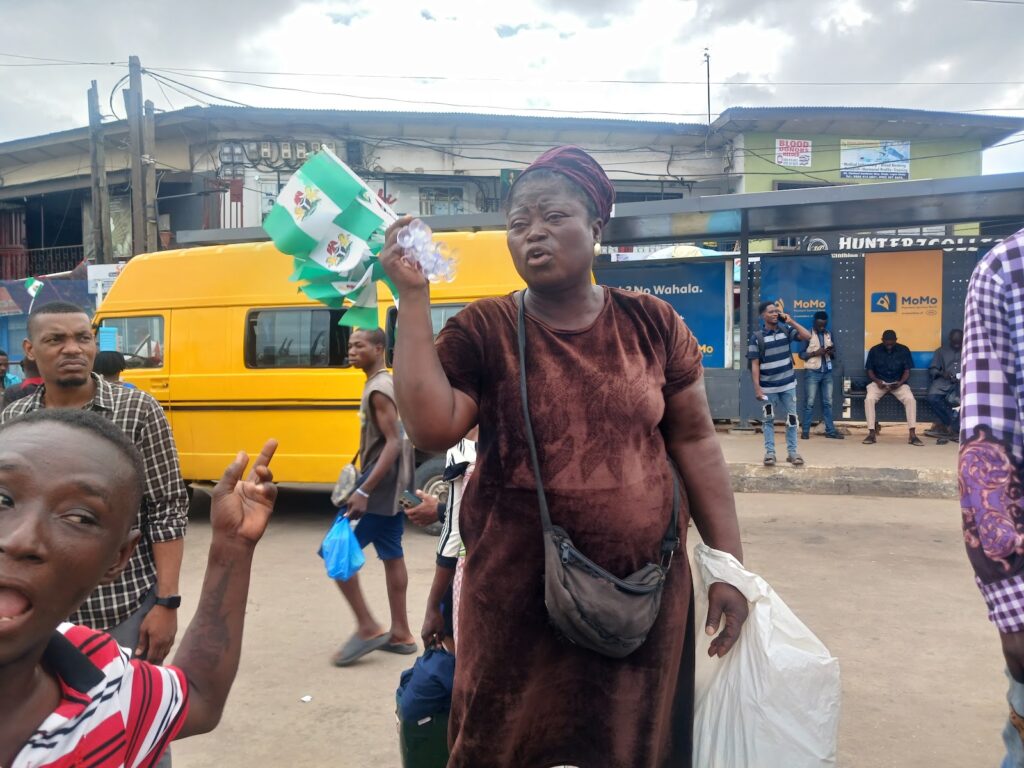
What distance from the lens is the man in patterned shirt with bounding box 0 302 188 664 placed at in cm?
235

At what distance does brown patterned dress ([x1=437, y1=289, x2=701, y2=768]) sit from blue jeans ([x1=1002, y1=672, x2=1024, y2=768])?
684 millimetres

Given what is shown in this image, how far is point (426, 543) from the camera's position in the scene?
6.54 metres

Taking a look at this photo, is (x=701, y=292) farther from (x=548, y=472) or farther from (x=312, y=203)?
(x=548, y=472)

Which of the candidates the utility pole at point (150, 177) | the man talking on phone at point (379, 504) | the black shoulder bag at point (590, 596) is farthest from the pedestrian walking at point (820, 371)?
the utility pole at point (150, 177)

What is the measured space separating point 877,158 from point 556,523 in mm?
20124

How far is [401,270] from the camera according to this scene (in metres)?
1.67

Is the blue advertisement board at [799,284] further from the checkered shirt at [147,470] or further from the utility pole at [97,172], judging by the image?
the utility pole at [97,172]

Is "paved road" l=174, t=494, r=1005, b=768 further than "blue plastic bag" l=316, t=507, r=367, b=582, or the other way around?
"blue plastic bag" l=316, t=507, r=367, b=582

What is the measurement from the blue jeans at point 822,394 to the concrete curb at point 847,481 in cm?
256

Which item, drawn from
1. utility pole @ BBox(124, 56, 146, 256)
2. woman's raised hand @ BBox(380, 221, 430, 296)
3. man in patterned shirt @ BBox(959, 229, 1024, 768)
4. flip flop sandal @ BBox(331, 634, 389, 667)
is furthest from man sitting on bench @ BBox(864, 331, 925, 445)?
utility pole @ BBox(124, 56, 146, 256)

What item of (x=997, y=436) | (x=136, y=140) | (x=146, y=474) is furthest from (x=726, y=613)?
(x=136, y=140)

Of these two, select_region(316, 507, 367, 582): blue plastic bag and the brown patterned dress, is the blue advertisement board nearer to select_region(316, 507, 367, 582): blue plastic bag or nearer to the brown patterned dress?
select_region(316, 507, 367, 582): blue plastic bag

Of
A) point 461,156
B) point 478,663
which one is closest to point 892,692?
point 478,663

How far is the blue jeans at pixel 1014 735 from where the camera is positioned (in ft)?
5.39
